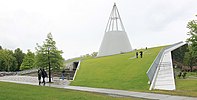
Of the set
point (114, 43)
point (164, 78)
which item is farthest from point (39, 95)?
point (114, 43)

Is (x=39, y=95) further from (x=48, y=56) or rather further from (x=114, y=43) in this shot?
(x=114, y=43)

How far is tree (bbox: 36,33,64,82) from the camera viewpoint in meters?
29.5

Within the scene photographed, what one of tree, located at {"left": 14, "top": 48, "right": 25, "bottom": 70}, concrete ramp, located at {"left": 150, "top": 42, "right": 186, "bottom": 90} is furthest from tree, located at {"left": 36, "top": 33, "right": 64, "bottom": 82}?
tree, located at {"left": 14, "top": 48, "right": 25, "bottom": 70}

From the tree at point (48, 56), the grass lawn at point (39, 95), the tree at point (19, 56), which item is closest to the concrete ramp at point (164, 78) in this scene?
the grass lawn at point (39, 95)

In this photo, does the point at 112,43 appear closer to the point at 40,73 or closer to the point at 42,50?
the point at 42,50

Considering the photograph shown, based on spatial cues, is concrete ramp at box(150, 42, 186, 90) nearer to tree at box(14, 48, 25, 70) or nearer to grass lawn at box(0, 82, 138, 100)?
grass lawn at box(0, 82, 138, 100)

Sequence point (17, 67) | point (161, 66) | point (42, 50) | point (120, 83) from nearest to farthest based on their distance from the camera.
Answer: point (120, 83) → point (161, 66) → point (42, 50) → point (17, 67)

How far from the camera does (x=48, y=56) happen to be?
29438mm

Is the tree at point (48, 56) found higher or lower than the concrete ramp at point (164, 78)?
higher

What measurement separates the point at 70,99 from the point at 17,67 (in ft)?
235

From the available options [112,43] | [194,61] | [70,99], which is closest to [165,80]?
[70,99]

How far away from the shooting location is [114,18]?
69.8 metres

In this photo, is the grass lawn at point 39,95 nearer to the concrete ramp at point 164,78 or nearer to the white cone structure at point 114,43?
the concrete ramp at point 164,78

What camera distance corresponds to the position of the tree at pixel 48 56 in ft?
96.7
